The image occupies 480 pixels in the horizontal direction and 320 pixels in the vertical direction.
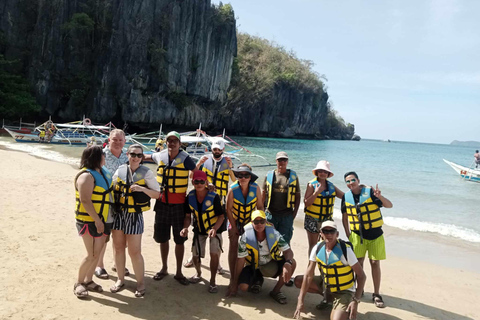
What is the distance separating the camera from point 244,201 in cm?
436

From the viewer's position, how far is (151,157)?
4.69m

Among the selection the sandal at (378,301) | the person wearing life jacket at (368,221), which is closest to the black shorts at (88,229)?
the person wearing life jacket at (368,221)

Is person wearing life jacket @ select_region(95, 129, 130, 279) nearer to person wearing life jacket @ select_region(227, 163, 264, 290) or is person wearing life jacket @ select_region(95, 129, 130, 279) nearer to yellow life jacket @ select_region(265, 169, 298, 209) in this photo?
person wearing life jacket @ select_region(227, 163, 264, 290)

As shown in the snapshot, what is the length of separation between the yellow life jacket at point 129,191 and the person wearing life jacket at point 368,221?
2.70 metres

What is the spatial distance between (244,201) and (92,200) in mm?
1847

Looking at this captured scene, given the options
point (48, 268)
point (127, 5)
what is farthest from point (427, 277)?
point (127, 5)

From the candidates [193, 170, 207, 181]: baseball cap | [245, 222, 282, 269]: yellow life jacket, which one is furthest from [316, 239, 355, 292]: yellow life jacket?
[193, 170, 207, 181]: baseball cap

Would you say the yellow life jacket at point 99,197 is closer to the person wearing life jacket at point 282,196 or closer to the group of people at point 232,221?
the group of people at point 232,221

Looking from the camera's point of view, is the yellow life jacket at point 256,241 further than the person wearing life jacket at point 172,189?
No

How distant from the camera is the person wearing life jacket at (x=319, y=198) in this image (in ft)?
15.4

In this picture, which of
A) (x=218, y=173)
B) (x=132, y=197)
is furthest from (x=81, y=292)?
(x=218, y=173)

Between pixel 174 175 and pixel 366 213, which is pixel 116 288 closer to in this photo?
pixel 174 175

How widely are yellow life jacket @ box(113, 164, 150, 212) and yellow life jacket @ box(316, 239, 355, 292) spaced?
2158 millimetres

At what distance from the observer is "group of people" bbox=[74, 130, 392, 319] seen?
12.0 feet
